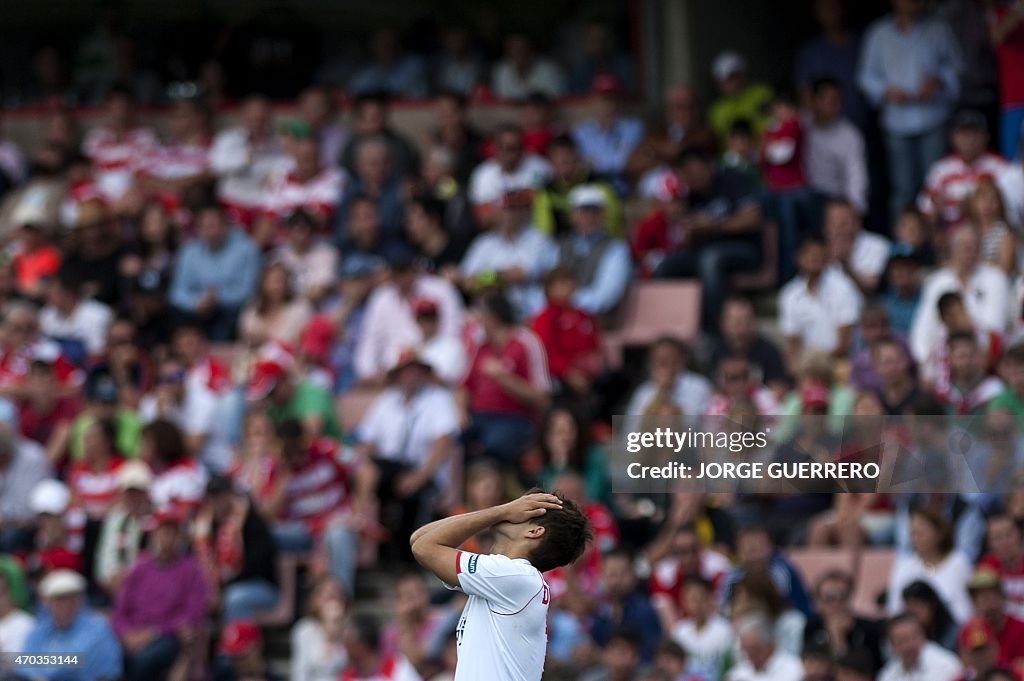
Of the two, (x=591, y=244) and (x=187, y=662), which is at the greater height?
(x=591, y=244)

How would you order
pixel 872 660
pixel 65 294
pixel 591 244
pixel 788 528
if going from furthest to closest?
pixel 65 294, pixel 591 244, pixel 788 528, pixel 872 660

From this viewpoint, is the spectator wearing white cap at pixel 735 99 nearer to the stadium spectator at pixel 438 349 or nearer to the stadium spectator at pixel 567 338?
the stadium spectator at pixel 567 338

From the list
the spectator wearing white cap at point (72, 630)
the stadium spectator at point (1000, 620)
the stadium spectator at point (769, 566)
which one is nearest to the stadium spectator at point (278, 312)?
the spectator wearing white cap at point (72, 630)

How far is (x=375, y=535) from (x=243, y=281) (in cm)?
294

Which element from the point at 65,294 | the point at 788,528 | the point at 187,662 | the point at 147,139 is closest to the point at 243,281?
the point at 65,294

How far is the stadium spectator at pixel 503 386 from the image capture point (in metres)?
12.3

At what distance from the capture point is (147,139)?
1619 centimetres

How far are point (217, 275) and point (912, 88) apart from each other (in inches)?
197

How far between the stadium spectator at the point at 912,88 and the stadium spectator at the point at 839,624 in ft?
13.6

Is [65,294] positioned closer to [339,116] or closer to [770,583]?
[339,116]

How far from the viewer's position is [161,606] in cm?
1173

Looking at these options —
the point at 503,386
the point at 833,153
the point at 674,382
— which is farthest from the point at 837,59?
the point at 503,386

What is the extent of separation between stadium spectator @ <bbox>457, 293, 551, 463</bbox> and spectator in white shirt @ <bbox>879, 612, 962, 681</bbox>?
3.05m

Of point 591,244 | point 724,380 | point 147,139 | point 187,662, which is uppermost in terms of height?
point 147,139
